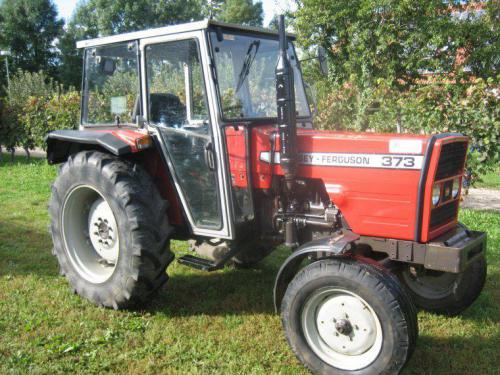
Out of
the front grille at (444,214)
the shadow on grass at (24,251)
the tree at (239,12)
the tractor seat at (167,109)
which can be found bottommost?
the shadow on grass at (24,251)

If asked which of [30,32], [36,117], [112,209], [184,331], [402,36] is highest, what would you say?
[30,32]

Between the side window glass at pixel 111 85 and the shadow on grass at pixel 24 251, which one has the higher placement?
the side window glass at pixel 111 85

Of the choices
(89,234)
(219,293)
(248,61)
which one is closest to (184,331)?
(219,293)

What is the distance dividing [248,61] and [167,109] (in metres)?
0.74

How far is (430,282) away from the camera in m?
4.07

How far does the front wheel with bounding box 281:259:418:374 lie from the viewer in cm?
291

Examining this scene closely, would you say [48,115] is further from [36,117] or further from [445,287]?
[445,287]

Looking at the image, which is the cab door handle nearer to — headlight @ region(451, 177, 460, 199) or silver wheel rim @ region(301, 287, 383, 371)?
silver wheel rim @ region(301, 287, 383, 371)

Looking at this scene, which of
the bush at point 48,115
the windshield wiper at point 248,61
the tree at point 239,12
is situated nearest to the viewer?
the windshield wiper at point 248,61

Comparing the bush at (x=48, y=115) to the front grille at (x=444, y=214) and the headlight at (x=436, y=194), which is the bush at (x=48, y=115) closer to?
the front grille at (x=444, y=214)

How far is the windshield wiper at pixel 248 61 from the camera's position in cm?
383

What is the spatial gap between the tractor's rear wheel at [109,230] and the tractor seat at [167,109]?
426 mm

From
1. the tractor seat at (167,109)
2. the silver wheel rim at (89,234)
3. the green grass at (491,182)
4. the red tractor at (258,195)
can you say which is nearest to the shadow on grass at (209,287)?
the red tractor at (258,195)

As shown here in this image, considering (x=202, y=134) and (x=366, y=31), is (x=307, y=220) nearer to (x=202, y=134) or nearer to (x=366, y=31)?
(x=202, y=134)
